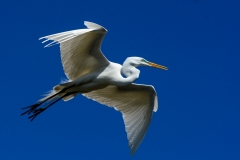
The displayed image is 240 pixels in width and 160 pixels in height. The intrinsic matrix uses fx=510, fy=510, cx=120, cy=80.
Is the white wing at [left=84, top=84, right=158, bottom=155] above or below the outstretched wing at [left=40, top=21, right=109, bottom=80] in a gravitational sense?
below

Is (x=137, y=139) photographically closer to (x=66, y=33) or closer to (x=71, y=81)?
(x=71, y=81)

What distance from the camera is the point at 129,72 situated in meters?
11.0

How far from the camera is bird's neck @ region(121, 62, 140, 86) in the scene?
429 inches

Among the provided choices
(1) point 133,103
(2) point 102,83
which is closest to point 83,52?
(2) point 102,83

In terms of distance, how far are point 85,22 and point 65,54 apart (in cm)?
101

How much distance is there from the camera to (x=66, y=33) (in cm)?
955

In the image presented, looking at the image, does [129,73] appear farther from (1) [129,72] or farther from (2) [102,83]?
(2) [102,83]

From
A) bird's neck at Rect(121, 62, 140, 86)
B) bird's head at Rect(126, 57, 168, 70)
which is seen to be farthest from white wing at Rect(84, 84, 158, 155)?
bird's neck at Rect(121, 62, 140, 86)

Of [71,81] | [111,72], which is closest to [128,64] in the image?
[111,72]

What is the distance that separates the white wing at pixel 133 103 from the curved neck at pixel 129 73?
107 cm

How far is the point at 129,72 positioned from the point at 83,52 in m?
1.09

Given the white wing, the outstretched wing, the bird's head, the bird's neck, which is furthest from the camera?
the white wing

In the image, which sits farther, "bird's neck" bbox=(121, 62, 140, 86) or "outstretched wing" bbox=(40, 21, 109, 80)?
"bird's neck" bbox=(121, 62, 140, 86)

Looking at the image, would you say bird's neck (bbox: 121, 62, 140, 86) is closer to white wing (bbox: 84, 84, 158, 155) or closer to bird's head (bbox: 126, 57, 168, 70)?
bird's head (bbox: 126, 57, 168, 70)
